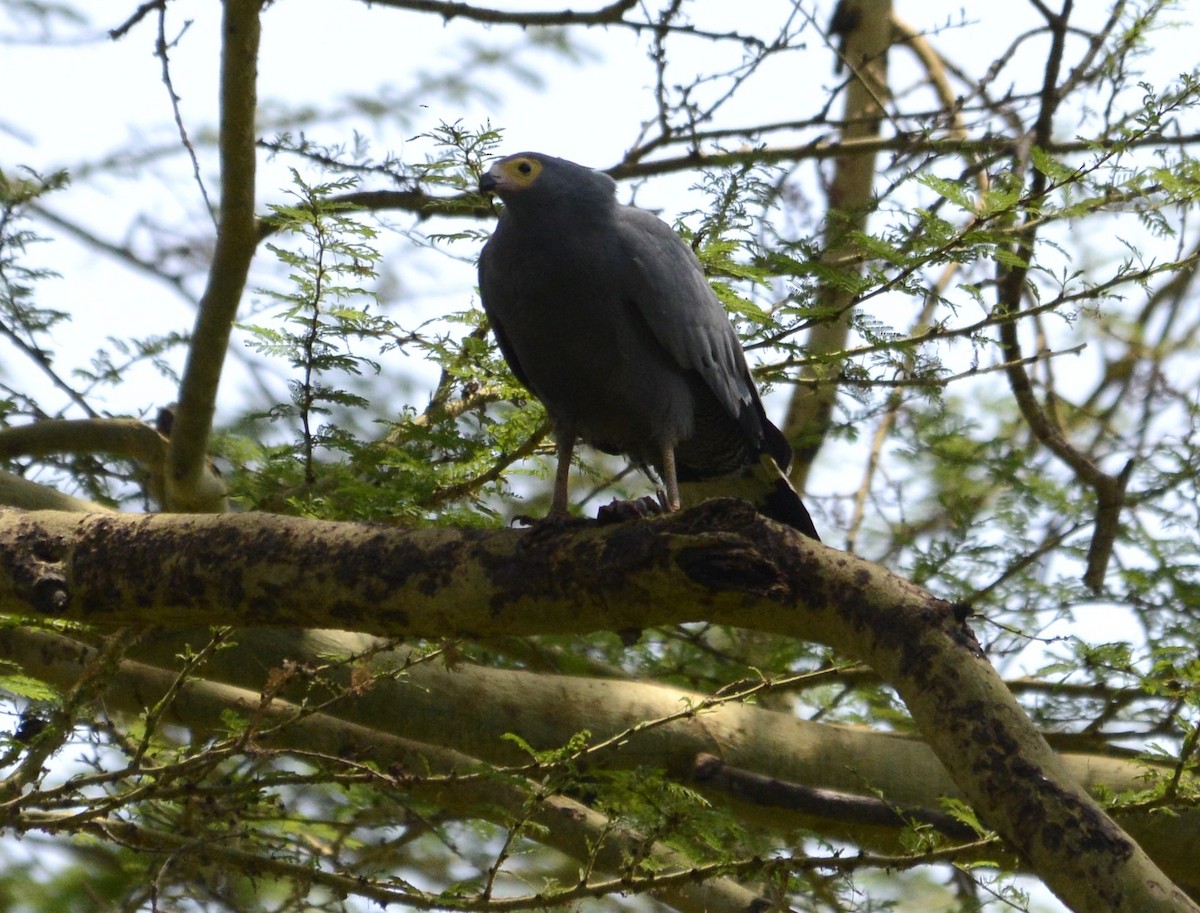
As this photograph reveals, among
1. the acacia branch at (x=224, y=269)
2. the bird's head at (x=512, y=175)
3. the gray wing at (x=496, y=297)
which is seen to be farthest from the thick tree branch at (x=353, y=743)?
the bird's head at (x=512, y=175)

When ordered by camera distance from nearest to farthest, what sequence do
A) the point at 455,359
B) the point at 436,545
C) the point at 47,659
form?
the point at 436,545, the point at 455,359, the point at 47,659

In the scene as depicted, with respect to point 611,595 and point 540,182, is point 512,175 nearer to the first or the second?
point 540,182

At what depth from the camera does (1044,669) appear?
166 inches

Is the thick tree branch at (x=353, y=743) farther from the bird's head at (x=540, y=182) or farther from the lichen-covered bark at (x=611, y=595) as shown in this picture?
the bird's head at (x=540, y=182)

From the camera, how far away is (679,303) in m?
4.62

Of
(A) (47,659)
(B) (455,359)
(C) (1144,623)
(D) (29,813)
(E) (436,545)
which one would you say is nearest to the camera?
(E) (436,545)

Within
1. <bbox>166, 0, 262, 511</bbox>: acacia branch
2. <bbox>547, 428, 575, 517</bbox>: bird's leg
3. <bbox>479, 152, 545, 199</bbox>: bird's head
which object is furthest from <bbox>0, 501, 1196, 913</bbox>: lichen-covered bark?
<bbox>479, 152, 545, 199</bbox>: bird's head

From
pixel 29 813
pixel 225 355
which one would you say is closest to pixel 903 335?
pixel 225 355

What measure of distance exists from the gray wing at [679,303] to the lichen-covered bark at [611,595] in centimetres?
134

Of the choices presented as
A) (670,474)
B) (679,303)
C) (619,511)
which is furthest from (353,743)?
(679,303)

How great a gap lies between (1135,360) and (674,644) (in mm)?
4688

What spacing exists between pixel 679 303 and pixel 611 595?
5.28ft

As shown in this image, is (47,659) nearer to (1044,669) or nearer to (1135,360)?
(1044,669)

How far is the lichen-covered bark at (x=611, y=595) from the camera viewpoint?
8.77 ft
